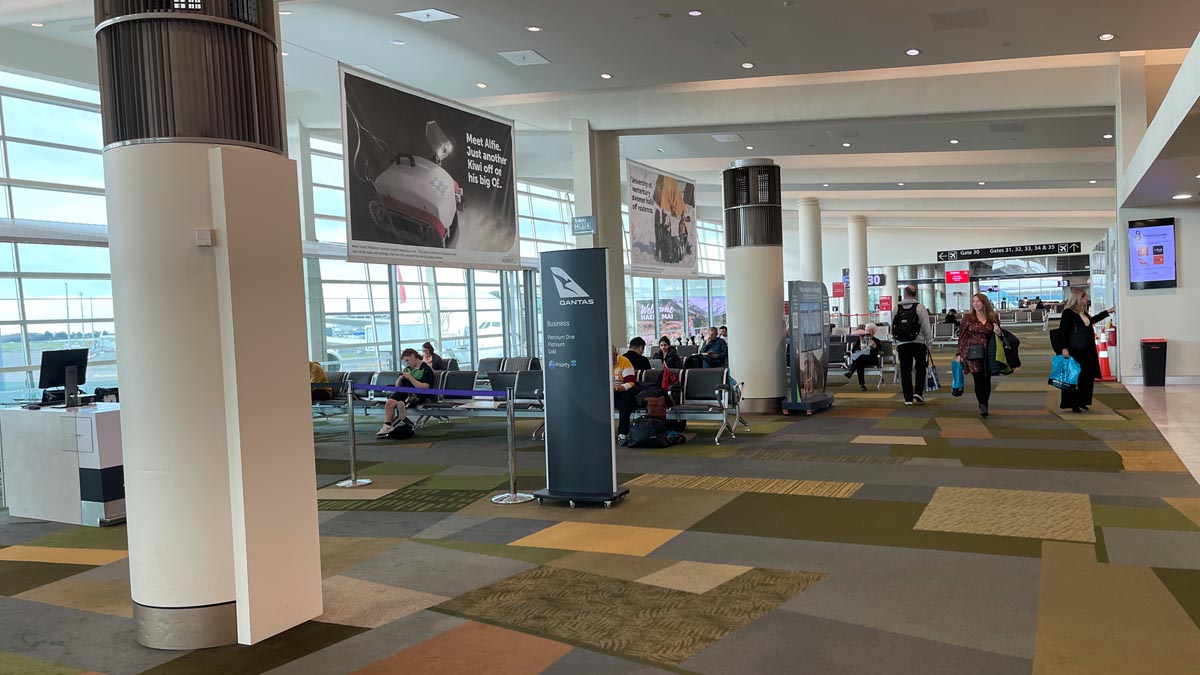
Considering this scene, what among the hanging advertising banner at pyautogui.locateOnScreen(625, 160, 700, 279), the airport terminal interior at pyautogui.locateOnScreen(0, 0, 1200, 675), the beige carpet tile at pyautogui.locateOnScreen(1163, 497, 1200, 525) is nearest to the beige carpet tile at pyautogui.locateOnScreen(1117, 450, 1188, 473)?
the airport terminal interior at pyautogui.locateOnScreen(0, 0, 1200, 675)

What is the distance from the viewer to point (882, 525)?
20.2ft

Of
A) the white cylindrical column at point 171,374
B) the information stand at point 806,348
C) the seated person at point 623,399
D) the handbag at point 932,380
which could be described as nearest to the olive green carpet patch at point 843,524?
the seated person at point 623,399

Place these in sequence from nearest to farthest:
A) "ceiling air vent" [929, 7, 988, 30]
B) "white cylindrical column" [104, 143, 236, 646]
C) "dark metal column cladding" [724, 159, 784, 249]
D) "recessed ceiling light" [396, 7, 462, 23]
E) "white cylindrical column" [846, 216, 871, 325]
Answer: "white cylindrical column" [104, 143, 236, 646], "recessed ceiling light" [396, 7, 462, 23], "ceiling air vent" [929, 7, 988, 30], "dark metal column cladding" [724, 159, 784, 249], "white cylindrical column" [846, 216, 871, 325]

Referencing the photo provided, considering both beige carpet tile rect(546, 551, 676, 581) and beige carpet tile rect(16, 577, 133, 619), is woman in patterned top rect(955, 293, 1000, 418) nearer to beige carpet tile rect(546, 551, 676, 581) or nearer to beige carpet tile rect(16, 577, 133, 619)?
beige carpet tile rect(546, 551, 676, 581)

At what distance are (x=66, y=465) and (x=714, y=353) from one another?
959 cm

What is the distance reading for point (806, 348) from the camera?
12.8m

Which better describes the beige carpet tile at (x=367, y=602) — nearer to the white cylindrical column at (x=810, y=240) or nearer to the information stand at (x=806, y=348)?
the information stand at (x=806, y=348)

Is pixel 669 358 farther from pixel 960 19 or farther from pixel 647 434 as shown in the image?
pixel 960 19

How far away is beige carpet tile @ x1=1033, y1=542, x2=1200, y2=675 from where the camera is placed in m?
3.64

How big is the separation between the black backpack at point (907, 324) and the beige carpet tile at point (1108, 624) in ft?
25.8

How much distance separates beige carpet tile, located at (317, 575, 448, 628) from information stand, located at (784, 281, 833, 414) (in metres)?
8.31

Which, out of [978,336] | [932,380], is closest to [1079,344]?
[978,336]


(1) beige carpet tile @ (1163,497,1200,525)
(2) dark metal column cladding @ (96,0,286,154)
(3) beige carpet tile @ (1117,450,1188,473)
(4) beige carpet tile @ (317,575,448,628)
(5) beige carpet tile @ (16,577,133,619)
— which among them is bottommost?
(3) beige carpet tile @ (1117,450,1188,473)

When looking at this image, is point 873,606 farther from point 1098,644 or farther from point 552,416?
point 552,416
